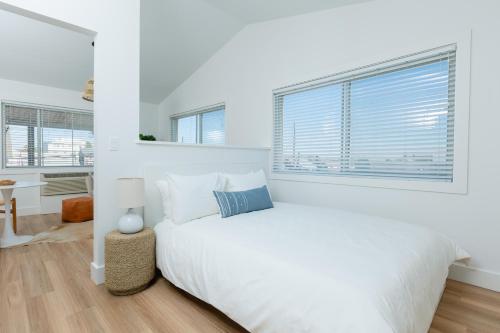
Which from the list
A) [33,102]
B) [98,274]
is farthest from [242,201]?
[33,102]

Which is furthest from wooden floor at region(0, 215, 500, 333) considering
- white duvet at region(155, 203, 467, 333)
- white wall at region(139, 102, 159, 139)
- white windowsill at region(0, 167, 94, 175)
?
white wall at region(139, 102, 159, 139)

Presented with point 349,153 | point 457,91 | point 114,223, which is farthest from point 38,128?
point 457,91

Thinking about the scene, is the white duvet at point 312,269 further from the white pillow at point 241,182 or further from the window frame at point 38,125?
the window frame at point 38,125

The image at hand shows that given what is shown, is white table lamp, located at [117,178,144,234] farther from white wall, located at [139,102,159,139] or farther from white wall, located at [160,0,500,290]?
white wall, located at [139,102,159,139]

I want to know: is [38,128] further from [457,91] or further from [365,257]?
[457,91]

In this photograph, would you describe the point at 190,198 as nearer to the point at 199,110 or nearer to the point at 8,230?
the point at 8,230

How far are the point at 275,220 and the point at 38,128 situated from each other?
16.5ft

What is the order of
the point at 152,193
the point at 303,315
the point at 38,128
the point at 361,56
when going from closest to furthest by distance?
the point at 303,315, the point at 152,193, the point at 361,56, the point at 38,128

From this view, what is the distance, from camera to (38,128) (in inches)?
184

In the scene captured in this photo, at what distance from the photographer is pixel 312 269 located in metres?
1.22

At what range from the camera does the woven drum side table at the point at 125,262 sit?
74.2 inches

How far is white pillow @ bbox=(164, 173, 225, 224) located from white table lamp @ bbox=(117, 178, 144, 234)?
0.87ft

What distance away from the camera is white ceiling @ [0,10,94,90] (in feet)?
10.5

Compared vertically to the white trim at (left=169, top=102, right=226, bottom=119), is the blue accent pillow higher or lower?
lower
